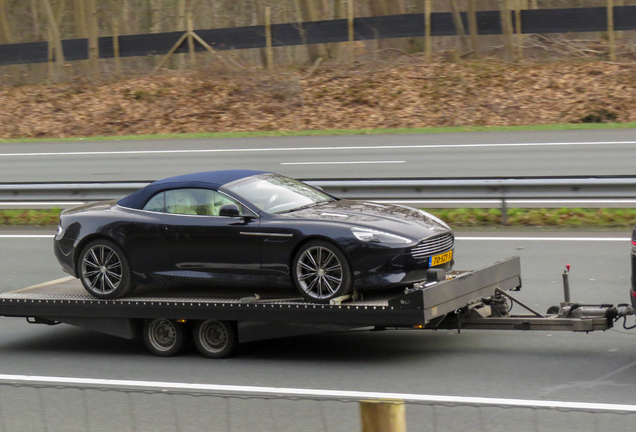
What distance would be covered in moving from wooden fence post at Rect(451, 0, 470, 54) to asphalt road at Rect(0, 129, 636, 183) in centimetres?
846

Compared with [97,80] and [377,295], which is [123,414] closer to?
[377,295]

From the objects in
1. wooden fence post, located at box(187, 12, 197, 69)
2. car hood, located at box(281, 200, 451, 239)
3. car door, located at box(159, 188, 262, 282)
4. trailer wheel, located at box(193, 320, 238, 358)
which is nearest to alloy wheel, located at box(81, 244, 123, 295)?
car door, located at box(159, 188, 262, 282)

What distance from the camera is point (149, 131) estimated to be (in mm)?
28828

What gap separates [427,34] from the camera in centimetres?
3161

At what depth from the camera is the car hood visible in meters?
7.53

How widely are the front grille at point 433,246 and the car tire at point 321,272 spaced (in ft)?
2.03

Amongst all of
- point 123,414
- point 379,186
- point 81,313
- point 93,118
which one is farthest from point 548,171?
point 93,118

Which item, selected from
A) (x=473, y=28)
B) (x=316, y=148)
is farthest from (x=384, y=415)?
(x=473, y=28)

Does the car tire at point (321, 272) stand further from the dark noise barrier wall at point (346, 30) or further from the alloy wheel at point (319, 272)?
the dark noise barrier wall at point (346, 30)

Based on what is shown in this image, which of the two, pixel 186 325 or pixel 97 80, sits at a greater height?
pixel 97 80

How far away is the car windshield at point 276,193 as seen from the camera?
805 cm

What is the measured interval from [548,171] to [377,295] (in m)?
11.0

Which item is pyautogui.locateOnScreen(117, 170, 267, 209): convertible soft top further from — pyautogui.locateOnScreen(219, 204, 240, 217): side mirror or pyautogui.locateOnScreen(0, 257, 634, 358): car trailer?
pyautogui.locateOnScreen(0, 257, 634, 358): car trailer

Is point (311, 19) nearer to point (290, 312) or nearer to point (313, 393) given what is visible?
point (290, 312)
